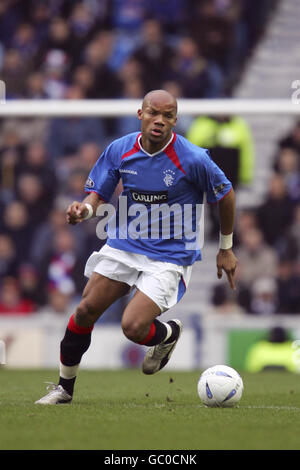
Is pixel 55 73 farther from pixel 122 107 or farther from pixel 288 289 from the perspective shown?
pixel 288 289

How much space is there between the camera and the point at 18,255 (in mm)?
12312

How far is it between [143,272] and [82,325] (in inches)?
21.1

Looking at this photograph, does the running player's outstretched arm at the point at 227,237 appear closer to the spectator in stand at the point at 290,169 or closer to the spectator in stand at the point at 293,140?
the spectator in stand at the point at 290,169

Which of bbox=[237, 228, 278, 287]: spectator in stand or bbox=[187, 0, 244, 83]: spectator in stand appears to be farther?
bbox=[187, 0, 244, 83]: spectator in stand

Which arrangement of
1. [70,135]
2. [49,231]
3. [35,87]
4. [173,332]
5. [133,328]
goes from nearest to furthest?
[133,328]
[173,332]
[49,231]
[70,135]
[35,87]

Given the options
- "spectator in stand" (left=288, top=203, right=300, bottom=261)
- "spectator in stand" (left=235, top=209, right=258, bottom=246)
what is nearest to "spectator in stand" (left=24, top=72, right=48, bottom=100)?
"spectator in stand" (left=235, top=209, right=258, bottom=246)

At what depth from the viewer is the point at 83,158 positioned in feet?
40.2

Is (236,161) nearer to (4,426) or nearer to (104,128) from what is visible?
(104,128)

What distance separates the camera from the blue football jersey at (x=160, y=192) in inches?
254

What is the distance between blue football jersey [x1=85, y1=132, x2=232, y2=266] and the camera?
254 inches

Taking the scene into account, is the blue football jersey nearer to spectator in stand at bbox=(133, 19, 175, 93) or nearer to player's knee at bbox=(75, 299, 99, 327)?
player's knee at bbox=(75, 299, 99, 327)

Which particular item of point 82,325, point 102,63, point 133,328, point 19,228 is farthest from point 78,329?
point 102,63

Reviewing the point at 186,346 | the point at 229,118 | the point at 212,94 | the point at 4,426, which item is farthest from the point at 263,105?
the point at 4,426

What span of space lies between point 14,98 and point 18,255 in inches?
79.0
